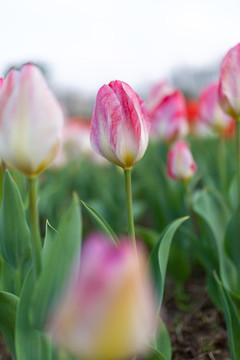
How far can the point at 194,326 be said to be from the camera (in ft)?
4.08

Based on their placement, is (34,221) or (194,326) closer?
(34,221)

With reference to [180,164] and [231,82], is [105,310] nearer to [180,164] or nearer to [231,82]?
[231,82]

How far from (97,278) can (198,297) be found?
1201mm

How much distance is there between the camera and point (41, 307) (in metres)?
0.50

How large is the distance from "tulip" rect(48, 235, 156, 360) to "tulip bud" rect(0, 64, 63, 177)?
0.54 ft

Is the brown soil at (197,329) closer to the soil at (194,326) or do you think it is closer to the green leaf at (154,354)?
the soil at (194,326)

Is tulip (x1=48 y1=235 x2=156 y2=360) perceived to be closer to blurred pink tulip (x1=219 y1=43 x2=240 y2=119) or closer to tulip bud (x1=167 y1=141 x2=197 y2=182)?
blurred pink tulip (x1=219 y1=43 x2=240 y2=119)

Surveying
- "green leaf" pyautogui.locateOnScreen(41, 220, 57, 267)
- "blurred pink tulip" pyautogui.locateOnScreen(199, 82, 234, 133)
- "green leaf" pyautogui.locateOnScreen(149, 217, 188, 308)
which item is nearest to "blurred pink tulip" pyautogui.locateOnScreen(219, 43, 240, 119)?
"green leaf" pyautogui.locateOnScreen(149, 217, 188, 308)

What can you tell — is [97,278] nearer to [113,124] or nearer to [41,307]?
[41,307]

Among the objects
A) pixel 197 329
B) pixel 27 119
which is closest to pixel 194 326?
pixel 197 329

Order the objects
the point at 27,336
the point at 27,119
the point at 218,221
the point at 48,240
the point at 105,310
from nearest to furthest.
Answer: the point at 105,310 → the point at 27,119 → the point at 27,336 → the point at 48,240 → the point at 218,221

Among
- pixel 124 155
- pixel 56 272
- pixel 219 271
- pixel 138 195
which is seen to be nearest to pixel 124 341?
pixel 56 272

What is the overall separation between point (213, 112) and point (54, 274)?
1294mm

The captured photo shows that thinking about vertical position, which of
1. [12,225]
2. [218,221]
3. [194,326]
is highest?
[12,225]
